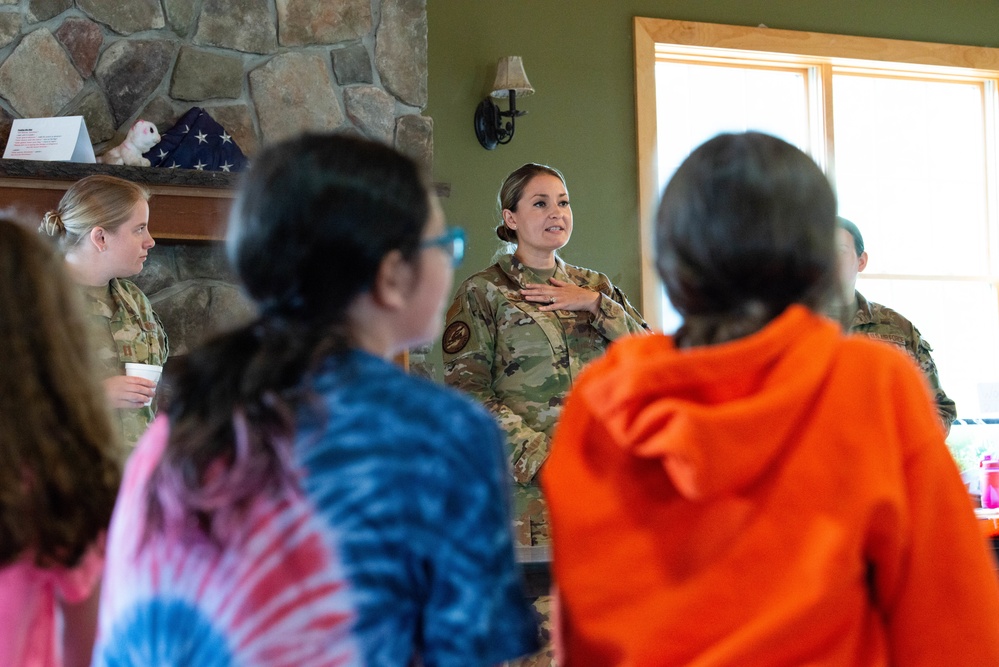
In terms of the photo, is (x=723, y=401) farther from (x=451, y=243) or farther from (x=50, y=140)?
(x=50, y=140)

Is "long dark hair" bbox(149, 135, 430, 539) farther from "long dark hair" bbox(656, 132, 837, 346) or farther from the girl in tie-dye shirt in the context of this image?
"long dark hair" bbox(656, 132, 837, 346)

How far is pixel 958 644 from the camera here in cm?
96

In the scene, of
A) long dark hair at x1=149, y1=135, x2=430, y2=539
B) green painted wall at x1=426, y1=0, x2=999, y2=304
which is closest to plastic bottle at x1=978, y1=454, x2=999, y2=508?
green painted wall at x1=426, y1=0, x2=999, y2=304

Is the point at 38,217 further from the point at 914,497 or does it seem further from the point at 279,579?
the point at 914,497

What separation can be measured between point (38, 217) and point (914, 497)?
294 cm

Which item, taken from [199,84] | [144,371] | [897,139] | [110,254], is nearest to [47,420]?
[144,371]

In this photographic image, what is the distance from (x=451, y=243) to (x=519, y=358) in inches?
66.4

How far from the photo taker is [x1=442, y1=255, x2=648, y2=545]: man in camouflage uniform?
271 cm

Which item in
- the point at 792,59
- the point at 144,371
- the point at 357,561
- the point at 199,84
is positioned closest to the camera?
the point at 357,561

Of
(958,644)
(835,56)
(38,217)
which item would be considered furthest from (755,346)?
(835,56)

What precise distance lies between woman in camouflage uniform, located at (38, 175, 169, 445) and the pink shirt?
1747mm

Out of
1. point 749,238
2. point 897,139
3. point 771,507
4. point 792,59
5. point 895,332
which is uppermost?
point 792,59

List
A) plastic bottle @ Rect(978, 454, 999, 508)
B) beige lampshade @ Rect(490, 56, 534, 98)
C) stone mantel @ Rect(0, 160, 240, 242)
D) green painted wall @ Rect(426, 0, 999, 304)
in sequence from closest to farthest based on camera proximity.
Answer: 1. plastic bottle @ Rect(978, 454, 999, 508)
2. stone mantel @ Rect(0, 160, 240, 242)
3. beige lampshade @ Rect(490, 56, 534, 98)
4. green painted wall @ Rect(426, 0, 999, 304)

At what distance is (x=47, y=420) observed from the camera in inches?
43.3
